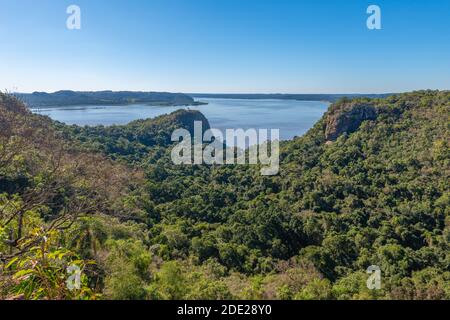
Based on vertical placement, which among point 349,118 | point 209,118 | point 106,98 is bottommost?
point 349,118

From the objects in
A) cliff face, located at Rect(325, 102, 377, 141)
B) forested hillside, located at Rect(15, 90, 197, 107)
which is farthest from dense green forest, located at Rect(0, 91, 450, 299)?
forested hillside, located at Rect(15, 90, 197, 107)

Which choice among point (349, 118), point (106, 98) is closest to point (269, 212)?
point (349, 118)

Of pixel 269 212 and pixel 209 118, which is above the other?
pixel 209 118

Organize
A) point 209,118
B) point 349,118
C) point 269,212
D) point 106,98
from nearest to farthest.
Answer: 1. point 269,212
2. point 349,118
3. point 106,98
4. point 209,118

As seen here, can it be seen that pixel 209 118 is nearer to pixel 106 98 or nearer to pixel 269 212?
pixel 106 98

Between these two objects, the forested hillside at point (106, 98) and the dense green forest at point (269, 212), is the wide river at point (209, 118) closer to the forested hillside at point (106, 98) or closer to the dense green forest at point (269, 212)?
the forested hillside at point (106, 98)

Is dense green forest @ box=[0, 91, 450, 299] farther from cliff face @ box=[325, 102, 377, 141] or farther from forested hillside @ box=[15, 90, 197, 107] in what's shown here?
forested hillside @ box=[15, 90, 197, 107]

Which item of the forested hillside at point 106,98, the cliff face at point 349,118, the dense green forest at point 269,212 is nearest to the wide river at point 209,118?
the forested hillside at point 106,98
